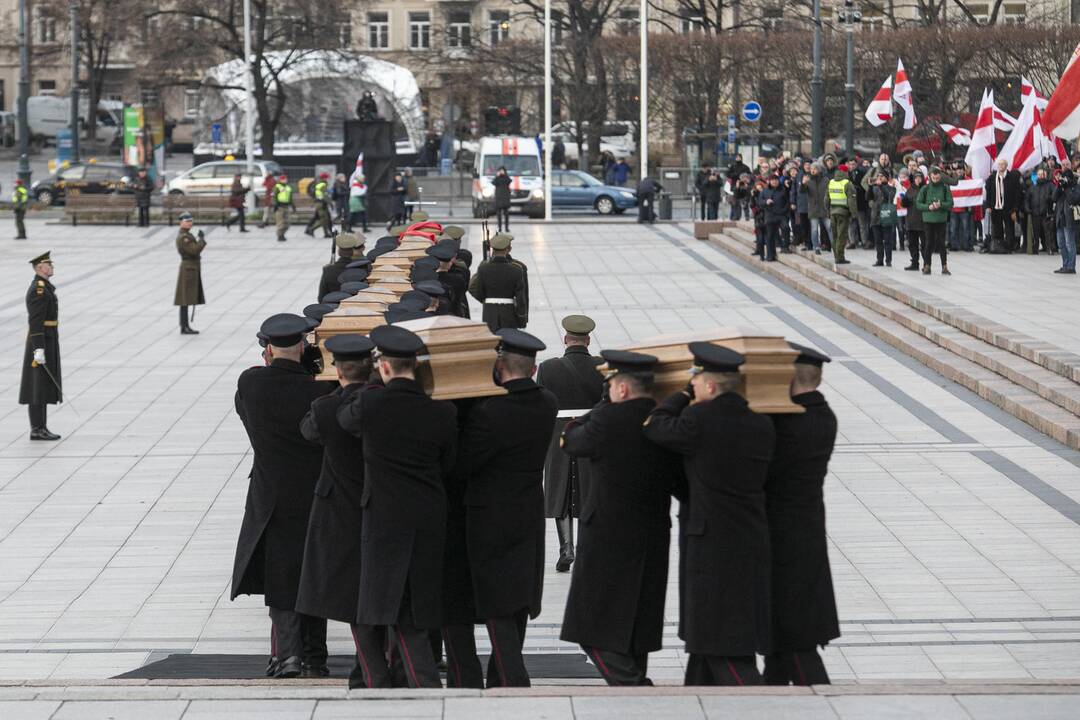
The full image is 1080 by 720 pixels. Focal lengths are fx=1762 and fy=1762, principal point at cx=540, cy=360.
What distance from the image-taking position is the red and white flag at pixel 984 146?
28.4 meters

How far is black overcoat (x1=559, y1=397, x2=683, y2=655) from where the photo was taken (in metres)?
6.96

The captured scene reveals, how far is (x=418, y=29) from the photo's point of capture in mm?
85750

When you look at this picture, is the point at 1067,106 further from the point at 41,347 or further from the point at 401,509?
the point at 401,509

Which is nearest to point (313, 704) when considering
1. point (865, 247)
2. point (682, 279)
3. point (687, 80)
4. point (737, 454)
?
point (737, 454)

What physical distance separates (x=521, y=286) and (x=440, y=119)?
60062 millimetres

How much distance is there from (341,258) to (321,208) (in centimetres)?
2301

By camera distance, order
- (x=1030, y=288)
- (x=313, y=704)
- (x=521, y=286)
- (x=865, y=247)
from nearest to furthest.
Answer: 1. (x=313, y=704)
2. (x=521, y=286)
3. (x=1030, y=288)
4. (x=865, y=247)

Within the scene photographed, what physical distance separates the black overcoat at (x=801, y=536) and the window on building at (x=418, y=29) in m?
79.8

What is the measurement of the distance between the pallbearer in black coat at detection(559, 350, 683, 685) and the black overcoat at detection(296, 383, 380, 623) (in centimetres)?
98

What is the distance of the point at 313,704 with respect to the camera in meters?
6.45

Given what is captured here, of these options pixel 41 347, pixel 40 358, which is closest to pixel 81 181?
pixel 41 347

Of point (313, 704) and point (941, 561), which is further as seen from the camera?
point (941, 561)

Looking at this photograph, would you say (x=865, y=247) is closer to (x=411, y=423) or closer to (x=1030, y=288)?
(x=1030, y=288)

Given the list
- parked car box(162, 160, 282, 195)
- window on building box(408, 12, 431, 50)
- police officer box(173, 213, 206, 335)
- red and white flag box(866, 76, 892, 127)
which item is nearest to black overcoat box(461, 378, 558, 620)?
police officer box(173, 213, 206, 335)
